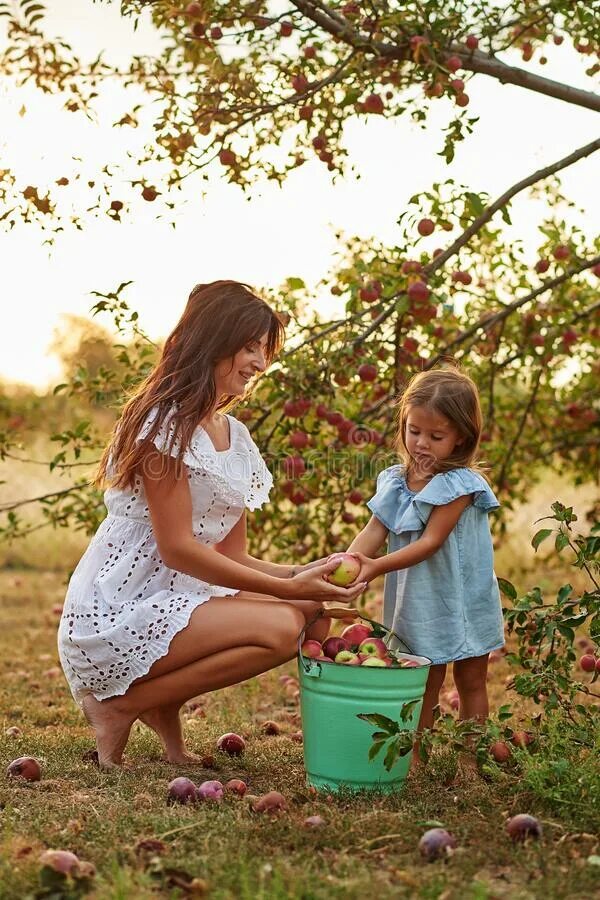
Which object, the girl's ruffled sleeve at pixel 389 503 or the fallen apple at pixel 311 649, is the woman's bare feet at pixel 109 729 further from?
the girl's ruffled sleeve at pixel 389 503

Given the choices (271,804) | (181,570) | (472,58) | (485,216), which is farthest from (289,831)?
(472,58)

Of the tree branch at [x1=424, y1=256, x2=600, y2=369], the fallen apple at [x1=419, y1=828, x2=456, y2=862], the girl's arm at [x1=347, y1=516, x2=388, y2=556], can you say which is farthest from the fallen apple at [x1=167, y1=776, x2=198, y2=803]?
the tree branch at [x1=424, y1=256, x2=600, y2=369]

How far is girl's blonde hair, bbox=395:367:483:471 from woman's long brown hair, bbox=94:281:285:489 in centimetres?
46

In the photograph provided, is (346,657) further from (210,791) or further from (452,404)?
(452,404)

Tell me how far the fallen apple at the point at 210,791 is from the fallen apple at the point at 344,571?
2.13 feet

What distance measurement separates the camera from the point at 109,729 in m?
3.15

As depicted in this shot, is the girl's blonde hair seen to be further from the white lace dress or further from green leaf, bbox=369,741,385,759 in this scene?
green leaf, bbox=369,741,385,759

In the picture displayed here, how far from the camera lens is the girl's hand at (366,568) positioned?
3096 millimetres

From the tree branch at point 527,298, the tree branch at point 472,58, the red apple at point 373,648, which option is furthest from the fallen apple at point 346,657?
the tree branch at point 472,58

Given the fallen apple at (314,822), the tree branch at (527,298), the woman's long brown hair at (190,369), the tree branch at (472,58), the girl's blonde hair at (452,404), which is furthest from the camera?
the tree branch at (527,298)

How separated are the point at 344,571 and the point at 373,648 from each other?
0.23 m

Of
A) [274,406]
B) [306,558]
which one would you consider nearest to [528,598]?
[274,406]

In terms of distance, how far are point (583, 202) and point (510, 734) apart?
10.3 ft

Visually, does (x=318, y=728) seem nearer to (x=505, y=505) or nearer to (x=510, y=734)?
(x=510, y=734)
